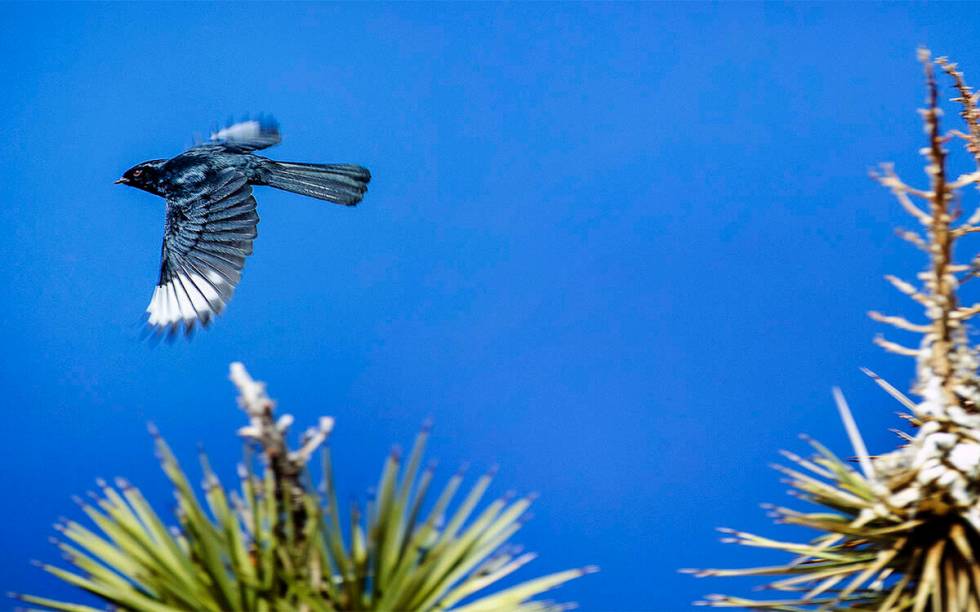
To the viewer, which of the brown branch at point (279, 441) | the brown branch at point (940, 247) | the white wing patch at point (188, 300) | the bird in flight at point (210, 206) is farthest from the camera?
the bird in flight at point (210, 206)

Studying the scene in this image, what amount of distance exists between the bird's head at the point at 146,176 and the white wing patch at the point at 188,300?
0.94 meters

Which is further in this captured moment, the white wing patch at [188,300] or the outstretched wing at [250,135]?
the outstretched wing at [250,135]

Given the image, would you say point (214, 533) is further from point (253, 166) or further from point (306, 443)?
point (253, 166)

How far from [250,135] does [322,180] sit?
122 centimetres

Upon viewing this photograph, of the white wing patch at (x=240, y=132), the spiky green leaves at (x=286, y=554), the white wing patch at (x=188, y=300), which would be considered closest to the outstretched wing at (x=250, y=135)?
the white wing patch at (x=240, y=132)

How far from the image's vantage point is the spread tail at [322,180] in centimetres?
651

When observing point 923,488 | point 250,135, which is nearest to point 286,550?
point 923,488

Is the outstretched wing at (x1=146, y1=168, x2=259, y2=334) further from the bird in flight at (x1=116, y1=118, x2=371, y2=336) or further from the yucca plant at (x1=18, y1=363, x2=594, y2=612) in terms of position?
the yucca plant at (x1=18, y1=363, x2=594, y2=612)

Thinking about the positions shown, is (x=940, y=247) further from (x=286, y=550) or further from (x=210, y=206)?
(x=210, y=206)

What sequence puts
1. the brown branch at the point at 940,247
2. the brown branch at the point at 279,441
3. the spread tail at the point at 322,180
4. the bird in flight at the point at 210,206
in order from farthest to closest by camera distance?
the spread tail at the point at 322,180 → the bird in flight at the point at 210,206 → the brown branch at the point at 940,247 → the brown branch at the point at 279,441

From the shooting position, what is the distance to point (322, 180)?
259 inches

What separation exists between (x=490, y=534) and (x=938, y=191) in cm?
153

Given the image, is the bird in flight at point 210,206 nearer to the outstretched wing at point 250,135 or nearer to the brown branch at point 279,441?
the outstretched wing at point 250,135

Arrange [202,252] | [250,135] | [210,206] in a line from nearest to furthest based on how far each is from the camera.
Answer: [202,252] → [210,206] → [250,135]
